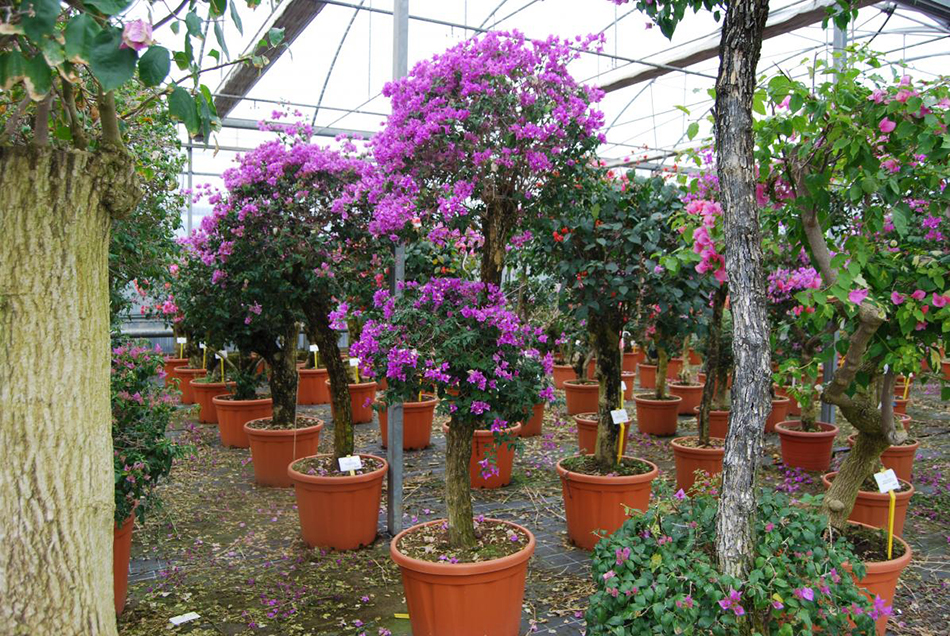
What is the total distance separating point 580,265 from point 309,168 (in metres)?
1.58

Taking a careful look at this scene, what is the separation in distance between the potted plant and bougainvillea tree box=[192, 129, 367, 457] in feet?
3.01

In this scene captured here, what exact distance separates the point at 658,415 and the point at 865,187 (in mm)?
4354

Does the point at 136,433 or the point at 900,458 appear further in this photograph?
the point at 900,458

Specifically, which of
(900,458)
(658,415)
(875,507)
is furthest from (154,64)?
(658,415)

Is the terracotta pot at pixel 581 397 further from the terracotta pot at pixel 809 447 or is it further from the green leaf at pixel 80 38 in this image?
the green leaf at pixel 80 38

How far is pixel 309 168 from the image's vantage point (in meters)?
3.81

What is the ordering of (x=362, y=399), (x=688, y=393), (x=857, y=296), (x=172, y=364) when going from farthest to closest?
(x=172, y=364)
(x=688, y=393)
(x=362, y=399)
(x=857, y=296)

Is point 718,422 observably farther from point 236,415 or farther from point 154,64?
point 154,64

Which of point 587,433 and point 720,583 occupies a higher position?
point 720,583

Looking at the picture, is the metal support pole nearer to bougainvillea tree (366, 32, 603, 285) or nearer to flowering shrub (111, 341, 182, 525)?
bougainvillea tree (366, 32, 603, 285)

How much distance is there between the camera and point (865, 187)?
2.19 m

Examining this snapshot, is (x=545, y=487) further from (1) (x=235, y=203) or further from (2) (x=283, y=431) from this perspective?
(1) (x=235, y=203)

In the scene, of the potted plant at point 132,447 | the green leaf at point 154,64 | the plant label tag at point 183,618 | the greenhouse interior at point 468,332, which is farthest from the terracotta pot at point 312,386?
the green leaf at point 154,64

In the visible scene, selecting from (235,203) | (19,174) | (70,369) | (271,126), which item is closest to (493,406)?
(70,369)
